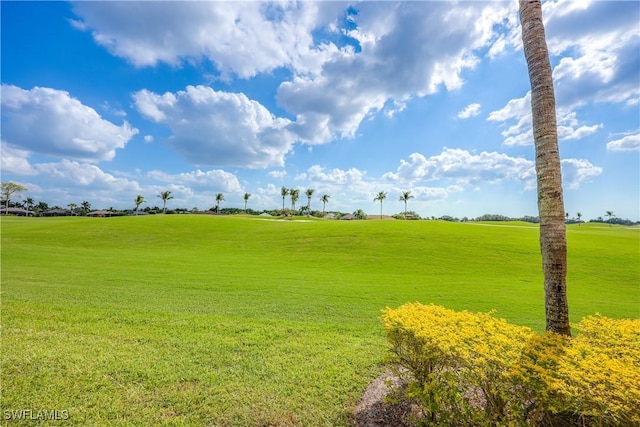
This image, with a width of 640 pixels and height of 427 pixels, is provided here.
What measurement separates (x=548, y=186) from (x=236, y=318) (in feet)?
28.0

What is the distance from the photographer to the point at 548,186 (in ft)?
14.3

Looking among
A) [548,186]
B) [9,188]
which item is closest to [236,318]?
[548,186]

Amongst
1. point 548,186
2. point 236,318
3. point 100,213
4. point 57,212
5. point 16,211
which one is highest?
point 16,211

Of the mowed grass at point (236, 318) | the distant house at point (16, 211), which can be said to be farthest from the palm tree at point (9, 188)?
the mowed grass at point (236, 318)

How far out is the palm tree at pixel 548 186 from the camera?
4.30m

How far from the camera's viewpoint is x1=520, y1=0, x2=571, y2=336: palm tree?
4301 mm

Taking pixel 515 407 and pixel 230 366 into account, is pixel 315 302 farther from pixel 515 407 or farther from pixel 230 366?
pixel 515 407

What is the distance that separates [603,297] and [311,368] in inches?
611

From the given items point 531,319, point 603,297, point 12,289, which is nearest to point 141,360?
point 12,289

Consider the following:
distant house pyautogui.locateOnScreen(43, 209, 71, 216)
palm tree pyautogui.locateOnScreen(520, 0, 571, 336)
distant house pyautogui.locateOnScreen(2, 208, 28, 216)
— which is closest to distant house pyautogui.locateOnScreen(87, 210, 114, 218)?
distant house pyautogui.locateOnScreen(43, 209, 71, 216)

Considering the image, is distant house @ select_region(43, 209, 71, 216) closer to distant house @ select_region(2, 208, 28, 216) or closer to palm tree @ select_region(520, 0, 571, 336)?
distant house @ select_region(2, 208, 28, 216)

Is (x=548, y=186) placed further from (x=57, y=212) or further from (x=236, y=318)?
(x=57, y=212)

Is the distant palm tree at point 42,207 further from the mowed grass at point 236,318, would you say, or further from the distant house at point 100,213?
the mowed grass at point 236,318

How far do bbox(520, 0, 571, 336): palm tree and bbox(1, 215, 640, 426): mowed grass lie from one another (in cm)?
350
